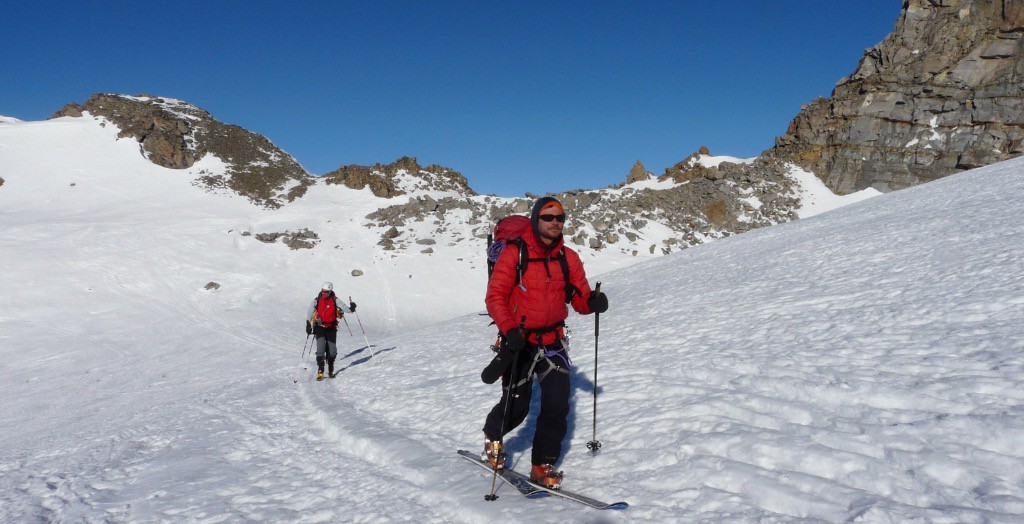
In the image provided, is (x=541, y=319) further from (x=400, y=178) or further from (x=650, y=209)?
(x=400, y=178)

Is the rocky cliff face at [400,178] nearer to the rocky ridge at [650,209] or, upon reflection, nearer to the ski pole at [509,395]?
the rocky ridge at [650,209]

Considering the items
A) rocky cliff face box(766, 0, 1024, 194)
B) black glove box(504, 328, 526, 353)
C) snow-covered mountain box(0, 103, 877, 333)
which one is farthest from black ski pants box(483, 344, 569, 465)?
rocky cliff face box(766, 0, 1024, 194)

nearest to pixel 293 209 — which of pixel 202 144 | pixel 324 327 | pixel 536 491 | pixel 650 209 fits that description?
pixel 202 144

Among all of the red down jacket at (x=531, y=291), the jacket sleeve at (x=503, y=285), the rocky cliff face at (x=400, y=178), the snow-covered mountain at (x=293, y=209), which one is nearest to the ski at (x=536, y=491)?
the red down jacket at (x=531, y=291)

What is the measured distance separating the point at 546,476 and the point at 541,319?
1468mm

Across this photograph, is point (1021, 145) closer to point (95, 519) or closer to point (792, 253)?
point (792, 253)

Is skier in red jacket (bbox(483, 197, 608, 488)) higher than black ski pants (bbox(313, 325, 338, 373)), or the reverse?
skier in red jacket (bbox(483, 197, 608, 488))

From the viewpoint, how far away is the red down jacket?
458 cm

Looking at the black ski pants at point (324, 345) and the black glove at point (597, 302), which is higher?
the black glove at point (597, 302)

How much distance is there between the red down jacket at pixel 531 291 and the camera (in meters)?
4.58

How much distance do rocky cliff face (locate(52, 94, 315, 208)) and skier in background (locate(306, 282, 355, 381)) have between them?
A: 3540cm

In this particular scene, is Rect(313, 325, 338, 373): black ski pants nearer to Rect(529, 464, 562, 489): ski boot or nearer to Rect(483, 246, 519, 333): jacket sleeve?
Rect(529, 464, 562, 489): ski boot

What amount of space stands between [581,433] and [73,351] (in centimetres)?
2193

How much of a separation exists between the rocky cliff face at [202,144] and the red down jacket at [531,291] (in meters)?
45.0
